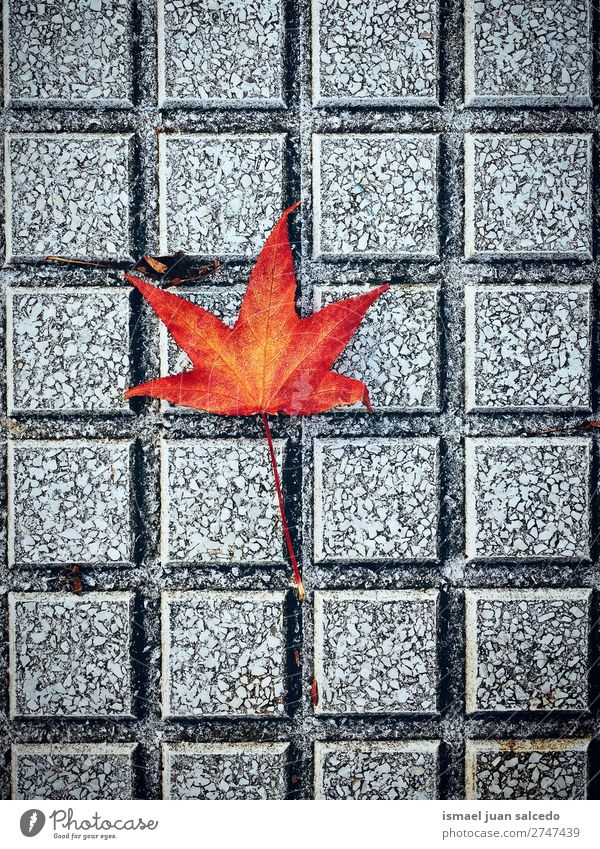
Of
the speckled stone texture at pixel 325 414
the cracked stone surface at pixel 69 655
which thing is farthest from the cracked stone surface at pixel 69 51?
the cracked stone surface at pixel 69 655

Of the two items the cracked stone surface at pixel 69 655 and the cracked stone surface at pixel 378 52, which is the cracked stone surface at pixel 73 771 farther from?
the cracked stone surface at pixel 378 52

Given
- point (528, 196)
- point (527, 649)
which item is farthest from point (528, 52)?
point (527, 649)
